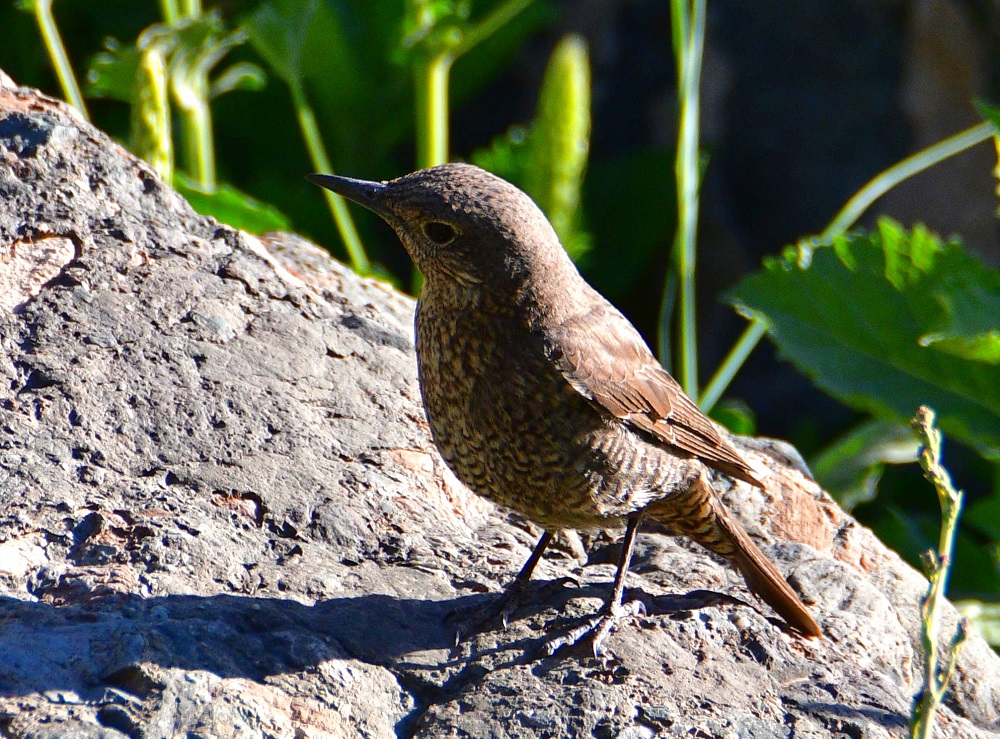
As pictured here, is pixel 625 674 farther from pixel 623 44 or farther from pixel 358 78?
pixel 623 44

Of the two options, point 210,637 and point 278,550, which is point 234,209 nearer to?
point 278,550

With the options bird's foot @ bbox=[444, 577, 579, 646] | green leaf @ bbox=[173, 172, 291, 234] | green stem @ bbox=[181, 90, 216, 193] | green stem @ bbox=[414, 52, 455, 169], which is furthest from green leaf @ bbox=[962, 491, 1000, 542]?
green stem @ bbox=[181, 90, 216, 193]

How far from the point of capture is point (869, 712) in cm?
270

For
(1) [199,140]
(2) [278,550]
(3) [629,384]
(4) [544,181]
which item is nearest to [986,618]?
(3) [629,384]

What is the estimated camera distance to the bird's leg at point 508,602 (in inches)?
110

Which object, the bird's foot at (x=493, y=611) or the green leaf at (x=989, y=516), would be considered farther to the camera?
the green leaf at (x=989, y=516)

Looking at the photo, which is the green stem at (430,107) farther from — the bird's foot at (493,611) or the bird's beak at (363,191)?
the bird's foot at (493,611)

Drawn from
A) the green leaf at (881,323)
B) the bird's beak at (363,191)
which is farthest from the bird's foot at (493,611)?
the green leaf at (881,323)

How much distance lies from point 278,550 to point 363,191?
3.19 ft

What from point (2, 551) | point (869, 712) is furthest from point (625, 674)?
point (2, 551)

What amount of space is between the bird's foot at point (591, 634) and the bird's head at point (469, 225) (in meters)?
0.85

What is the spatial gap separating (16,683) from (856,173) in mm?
6059

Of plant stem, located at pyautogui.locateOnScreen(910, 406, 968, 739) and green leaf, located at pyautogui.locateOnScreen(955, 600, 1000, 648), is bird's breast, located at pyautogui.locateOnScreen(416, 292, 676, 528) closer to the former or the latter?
plant stem, located at pyautogui.locateOnScreen(910, 406, 968, 739)

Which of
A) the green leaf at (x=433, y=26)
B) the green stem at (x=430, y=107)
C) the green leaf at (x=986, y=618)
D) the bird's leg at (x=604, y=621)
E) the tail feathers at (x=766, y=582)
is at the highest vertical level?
the green leaf at (x=433, y=26)
